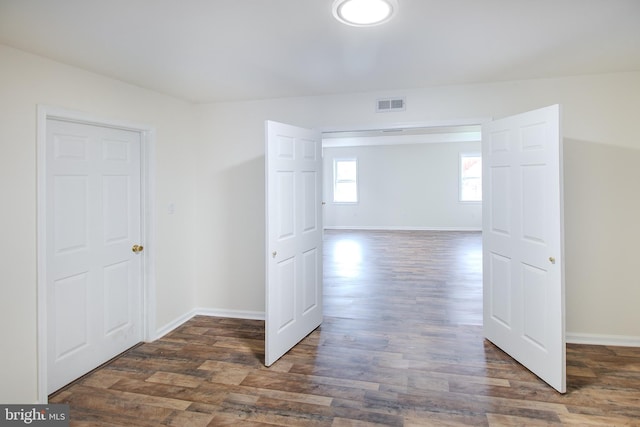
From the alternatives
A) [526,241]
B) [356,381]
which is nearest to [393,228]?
[526,241]

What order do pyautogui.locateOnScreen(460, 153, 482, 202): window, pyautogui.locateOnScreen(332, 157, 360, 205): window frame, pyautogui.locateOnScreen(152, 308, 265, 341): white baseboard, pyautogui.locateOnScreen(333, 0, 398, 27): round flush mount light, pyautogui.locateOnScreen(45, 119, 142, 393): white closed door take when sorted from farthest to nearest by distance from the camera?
pyautogui.locateOnScreen(332, 157, 360, 205): window frame, pyautogui.locateOnScreen(460, 153, 482, 202): window, pyautogui.locateOnScreen(152, 308, 265, 341): white baseboard, pyautogui.locateOnScreen(45, 119, 142, 393): white closed door, pyautogui.locateOnScreen(333, 0, 398, 27): round flush mount light

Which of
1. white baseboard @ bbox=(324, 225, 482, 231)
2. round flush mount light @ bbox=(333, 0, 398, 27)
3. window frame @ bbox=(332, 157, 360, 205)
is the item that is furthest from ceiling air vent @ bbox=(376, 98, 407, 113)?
white baseboard @ bbox=(324, 225, 482, 231)

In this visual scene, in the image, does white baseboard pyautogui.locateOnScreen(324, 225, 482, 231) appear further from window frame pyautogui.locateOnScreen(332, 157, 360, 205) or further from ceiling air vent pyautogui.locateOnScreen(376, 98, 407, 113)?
ceiling air vent pyautogui.locateOnScreen(376, 98, 407, 113)

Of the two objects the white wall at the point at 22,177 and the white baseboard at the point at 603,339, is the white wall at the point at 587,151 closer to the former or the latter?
the white baseboard at the point at 603,339

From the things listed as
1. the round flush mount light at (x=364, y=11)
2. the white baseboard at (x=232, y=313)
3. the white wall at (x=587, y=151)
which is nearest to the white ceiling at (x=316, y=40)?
the round flush mount light at (x=364, y=11)

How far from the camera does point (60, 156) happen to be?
9.16 feet

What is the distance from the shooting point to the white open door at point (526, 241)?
8.70 feet

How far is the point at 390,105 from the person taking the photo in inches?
150

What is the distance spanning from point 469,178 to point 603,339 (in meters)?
8.23

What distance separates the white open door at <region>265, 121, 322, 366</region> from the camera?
3.15 meters

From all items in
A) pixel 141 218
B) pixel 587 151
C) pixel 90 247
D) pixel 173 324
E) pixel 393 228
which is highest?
pixel 587 151

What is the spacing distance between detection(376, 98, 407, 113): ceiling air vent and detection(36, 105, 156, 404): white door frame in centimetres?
220

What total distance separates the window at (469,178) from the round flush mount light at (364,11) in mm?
9742

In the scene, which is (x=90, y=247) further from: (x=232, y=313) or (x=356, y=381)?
(x=356, y=381)
